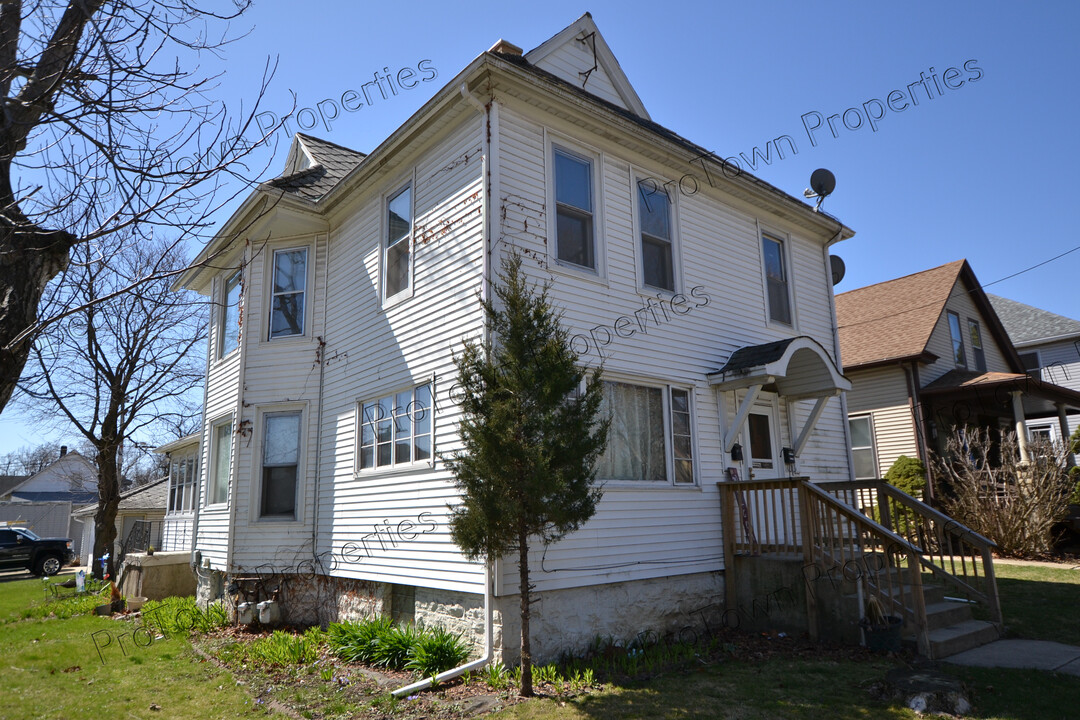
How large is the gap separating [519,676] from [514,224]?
15.9ft

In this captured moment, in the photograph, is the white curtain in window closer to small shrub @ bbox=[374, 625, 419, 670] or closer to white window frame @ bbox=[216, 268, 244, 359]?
small shrub @ bbox=[374, 625, 419, 670]

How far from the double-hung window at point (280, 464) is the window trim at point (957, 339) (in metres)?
17.6

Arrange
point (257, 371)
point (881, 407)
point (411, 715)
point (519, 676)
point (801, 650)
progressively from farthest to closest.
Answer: point (881, 407)
point (257, 371)
point (801, 650)
point (519, 676)
point (411, 715)

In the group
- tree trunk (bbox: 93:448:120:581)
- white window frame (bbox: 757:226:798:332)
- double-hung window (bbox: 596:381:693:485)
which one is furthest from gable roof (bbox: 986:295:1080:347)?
tree trunk (bbox: 93:448:120:581)

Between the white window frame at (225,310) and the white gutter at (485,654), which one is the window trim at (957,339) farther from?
the white window frame at (225,310)

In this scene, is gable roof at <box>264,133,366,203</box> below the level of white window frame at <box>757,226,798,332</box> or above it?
above

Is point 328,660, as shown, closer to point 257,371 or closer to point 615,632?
point 615,632

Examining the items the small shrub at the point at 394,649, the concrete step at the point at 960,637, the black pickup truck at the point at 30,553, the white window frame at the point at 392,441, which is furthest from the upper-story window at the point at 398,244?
the black pickup truck at the point at 30,553

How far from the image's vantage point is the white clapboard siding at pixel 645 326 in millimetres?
8180

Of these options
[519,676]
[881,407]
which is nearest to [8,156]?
[519,676]

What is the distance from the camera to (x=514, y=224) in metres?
8.20

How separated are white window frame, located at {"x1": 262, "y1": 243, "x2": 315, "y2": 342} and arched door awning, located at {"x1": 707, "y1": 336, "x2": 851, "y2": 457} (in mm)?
6465

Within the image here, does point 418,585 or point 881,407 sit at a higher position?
point 881,407

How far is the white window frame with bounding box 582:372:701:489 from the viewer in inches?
345
